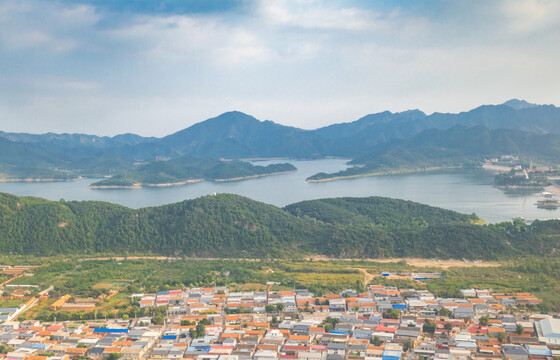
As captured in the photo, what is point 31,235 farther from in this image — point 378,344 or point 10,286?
point 378,344

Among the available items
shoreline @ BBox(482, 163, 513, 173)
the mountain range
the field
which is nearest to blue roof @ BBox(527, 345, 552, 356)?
the field

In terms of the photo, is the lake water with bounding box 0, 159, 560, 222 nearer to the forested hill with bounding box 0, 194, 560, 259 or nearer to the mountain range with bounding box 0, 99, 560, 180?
the forested hill with bounding box 0, 194, 560, 259

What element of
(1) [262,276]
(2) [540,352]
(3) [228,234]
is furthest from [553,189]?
(2) [540,352]

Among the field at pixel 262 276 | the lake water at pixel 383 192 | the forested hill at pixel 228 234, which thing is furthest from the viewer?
the lake water at pixel 383 192

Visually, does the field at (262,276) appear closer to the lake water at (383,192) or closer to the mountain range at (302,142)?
the lake water at (383,192)

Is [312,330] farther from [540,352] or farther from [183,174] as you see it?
[183,174]

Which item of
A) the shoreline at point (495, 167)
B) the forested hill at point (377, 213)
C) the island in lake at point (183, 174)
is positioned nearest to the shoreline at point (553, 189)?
the shoreline at point (495, 167)

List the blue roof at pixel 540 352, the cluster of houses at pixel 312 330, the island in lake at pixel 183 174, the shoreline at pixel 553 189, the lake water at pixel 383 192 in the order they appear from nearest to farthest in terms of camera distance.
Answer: the blue roof at pixel 540 352 → the cluster of houses at pixel 312 330 → the lake water at pixel 383 192 → the shoreline at pixel 553 189 → the island in lake at pixel 183 174
